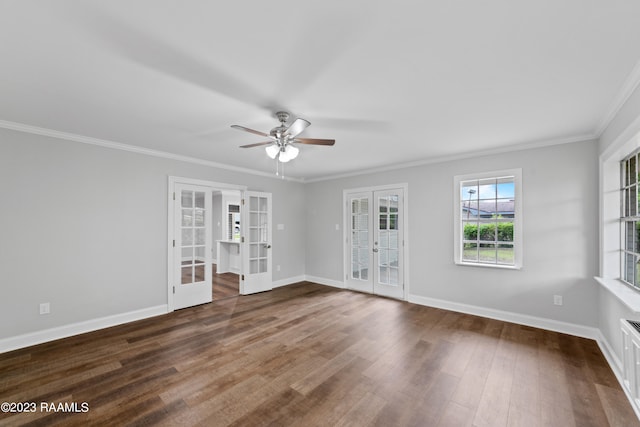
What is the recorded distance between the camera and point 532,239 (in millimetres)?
3680

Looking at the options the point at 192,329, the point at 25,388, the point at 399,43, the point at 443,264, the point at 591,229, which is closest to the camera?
the point at 399,43

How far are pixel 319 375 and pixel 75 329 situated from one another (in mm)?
3174

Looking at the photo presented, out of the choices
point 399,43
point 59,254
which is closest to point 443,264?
point 399,43

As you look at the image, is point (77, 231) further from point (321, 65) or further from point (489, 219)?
point (489, 219)

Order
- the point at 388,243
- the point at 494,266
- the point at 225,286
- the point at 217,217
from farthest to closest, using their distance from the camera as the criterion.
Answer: the point at 217,217 → the point at 225,286 → the point at 388,243 → the point at 494,266

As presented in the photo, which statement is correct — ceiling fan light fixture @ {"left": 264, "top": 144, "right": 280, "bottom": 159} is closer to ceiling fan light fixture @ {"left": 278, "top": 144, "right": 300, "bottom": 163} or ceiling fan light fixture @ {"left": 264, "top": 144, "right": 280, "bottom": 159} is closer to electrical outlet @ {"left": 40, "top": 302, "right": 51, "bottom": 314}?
ceiling fan light fixture @ {"left": 278, "top": 144, "right": 300, "bottom": 163}

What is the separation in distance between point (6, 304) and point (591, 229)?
681cm

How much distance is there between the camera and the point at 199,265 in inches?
182

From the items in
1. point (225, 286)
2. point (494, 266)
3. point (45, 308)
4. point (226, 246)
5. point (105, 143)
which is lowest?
point (225, 286)

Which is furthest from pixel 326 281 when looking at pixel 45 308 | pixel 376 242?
pixel 45 308

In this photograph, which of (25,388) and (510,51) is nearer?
(510,51)

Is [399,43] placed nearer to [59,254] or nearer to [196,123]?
[196,123]

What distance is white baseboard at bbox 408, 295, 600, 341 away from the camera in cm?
335

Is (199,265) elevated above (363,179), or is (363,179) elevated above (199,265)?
(363,179)
